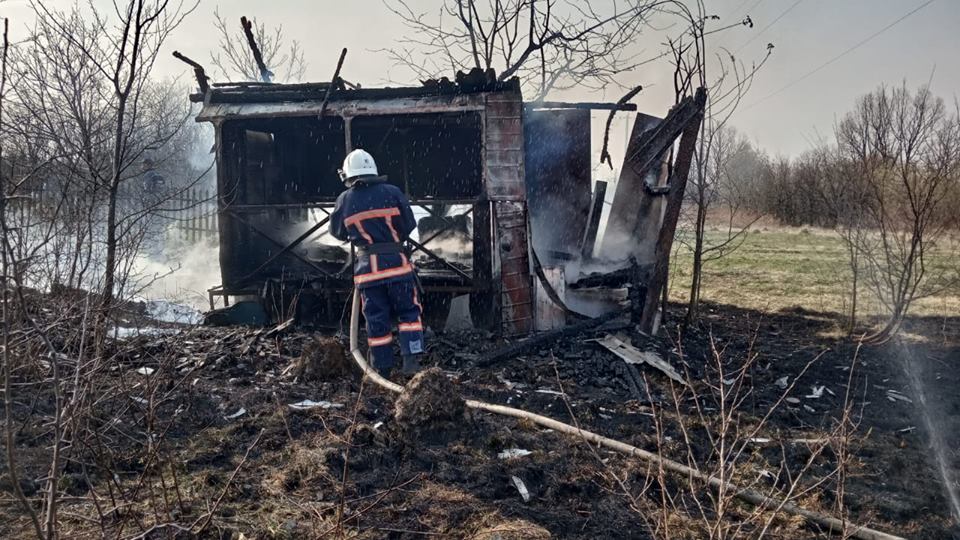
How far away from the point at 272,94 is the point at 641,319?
5429mm

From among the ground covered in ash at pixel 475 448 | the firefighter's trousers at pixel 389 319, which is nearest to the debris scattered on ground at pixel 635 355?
Answer: the ground covered in ash at pixel 475 448

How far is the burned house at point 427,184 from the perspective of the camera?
809cm

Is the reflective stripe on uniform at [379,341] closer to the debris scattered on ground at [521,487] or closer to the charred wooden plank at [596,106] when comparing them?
the debris scattered on ground at [521,487]

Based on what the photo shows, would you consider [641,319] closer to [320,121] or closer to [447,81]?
[447,81]

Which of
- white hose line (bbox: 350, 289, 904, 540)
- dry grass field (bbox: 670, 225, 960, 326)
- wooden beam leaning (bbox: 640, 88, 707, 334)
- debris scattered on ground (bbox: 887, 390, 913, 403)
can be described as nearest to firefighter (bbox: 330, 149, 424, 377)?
white hose line (bbox: 350, 289, 904, 540)

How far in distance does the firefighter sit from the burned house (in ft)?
4.99

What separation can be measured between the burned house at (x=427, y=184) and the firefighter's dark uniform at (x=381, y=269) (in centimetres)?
155

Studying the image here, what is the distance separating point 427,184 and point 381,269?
466cm

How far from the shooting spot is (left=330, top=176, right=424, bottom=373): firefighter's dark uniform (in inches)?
255

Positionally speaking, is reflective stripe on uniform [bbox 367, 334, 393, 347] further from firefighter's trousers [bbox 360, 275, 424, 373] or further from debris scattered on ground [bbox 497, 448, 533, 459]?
debris scattered on ground [bbox 497, 448, 533, 459]

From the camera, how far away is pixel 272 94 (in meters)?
8.52

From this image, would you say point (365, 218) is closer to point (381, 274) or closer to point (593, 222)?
point (381, 274)

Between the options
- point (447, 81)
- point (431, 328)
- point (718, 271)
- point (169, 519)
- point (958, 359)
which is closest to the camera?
point (169, 519)

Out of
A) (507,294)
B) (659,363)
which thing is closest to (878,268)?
(659,363)
